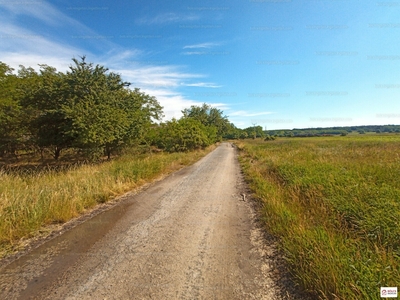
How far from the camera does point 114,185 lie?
7.34 metres

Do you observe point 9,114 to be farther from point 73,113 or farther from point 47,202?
point 47,202

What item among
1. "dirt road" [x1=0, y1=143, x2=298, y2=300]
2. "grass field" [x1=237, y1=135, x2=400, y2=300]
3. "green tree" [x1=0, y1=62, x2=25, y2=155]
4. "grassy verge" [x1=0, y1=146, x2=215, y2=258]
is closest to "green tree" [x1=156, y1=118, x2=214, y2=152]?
"green tree" [x1=0, y1=62, x2=25, y2=155]

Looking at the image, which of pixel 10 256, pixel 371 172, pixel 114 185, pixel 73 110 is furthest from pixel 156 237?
pixel 73 110

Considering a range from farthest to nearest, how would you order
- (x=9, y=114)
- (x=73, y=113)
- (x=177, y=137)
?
(x=177, y=137)
(x=9, y=114)
(x=73, y=113)

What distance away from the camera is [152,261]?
3.14m

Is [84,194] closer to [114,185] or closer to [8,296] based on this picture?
[114,185]

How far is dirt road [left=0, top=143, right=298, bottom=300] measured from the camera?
2521 mm

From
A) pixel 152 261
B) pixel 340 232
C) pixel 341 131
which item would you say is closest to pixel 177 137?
pixel 152 261

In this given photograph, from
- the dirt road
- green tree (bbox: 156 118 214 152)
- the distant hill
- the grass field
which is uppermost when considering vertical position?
the distant hill

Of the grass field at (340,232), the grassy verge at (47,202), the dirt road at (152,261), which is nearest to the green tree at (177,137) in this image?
the grassy verge at (47,202)

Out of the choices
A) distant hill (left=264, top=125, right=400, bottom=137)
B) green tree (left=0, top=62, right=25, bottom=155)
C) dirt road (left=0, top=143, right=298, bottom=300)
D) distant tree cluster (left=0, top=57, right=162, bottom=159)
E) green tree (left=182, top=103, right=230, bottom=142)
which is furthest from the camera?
distant hill (left=264, top=125, right=400, bottom=137)

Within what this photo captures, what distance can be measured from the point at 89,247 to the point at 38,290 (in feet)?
3.53

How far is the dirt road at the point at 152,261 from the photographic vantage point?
8.27 feet

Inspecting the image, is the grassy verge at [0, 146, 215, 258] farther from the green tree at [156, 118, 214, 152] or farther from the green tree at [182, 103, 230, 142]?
the green tree at [182, 103, 230, 142]
